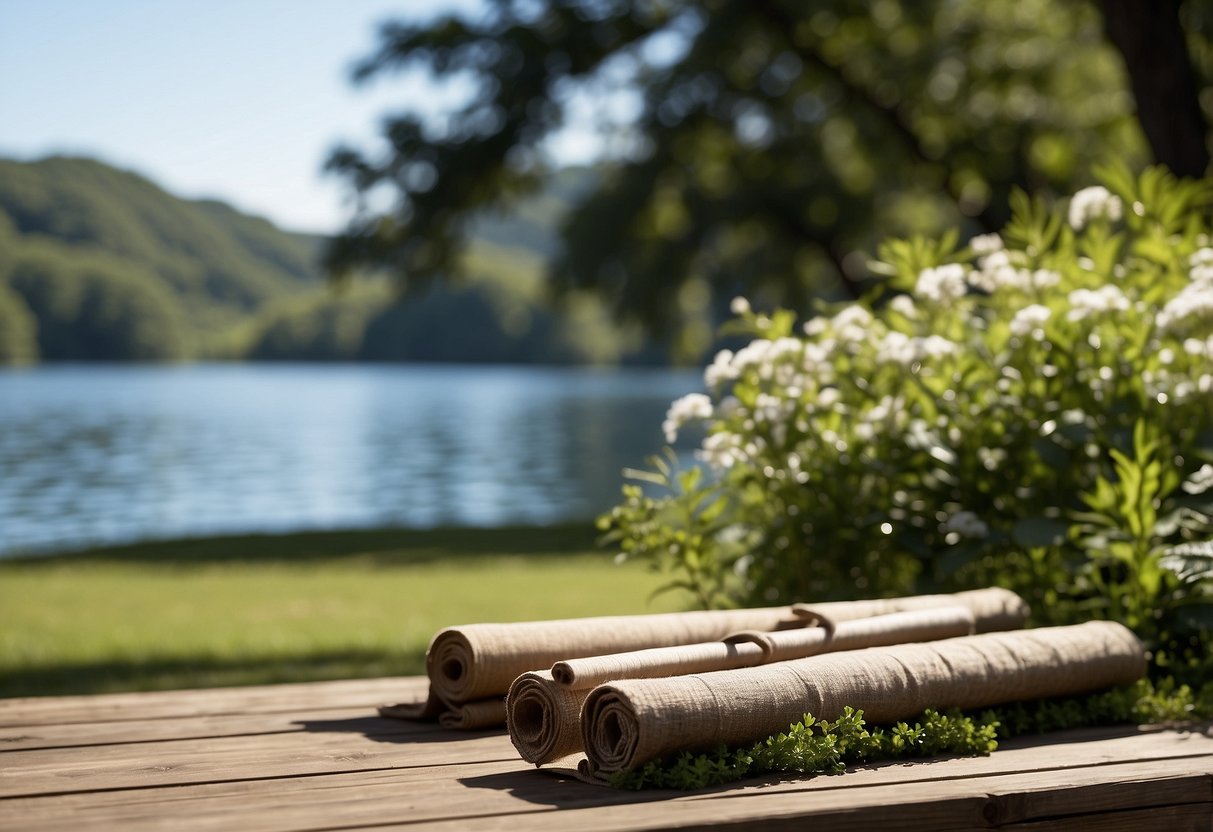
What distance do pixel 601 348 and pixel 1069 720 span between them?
157 metres

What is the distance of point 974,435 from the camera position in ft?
14.6

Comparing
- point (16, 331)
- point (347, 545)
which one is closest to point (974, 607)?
point (347, 545)

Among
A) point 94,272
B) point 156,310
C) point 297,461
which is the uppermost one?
point 94,272

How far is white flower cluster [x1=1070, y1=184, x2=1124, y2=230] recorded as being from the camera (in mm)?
4934

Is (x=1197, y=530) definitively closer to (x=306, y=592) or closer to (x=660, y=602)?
(x=660, y=602)

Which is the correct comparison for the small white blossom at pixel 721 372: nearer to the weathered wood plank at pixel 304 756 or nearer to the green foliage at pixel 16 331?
the weathered wood plank at pixel 304 756

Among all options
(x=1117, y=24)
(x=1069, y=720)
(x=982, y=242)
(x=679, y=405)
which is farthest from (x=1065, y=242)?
(x=1117, y=24)

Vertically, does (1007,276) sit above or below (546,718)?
above

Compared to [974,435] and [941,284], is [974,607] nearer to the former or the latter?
[974,435]

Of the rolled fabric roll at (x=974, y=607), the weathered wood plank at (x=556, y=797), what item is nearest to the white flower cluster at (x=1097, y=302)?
the rolled fabric roll at (x=974, y=607)

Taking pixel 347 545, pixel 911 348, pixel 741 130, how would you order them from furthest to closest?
pixel 741 130 → pixel 347 545 → pixel 911 348

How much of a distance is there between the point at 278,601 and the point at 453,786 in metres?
9.21

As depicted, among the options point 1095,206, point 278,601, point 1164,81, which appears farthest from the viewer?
point 278,601

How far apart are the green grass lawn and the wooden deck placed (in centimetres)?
445
